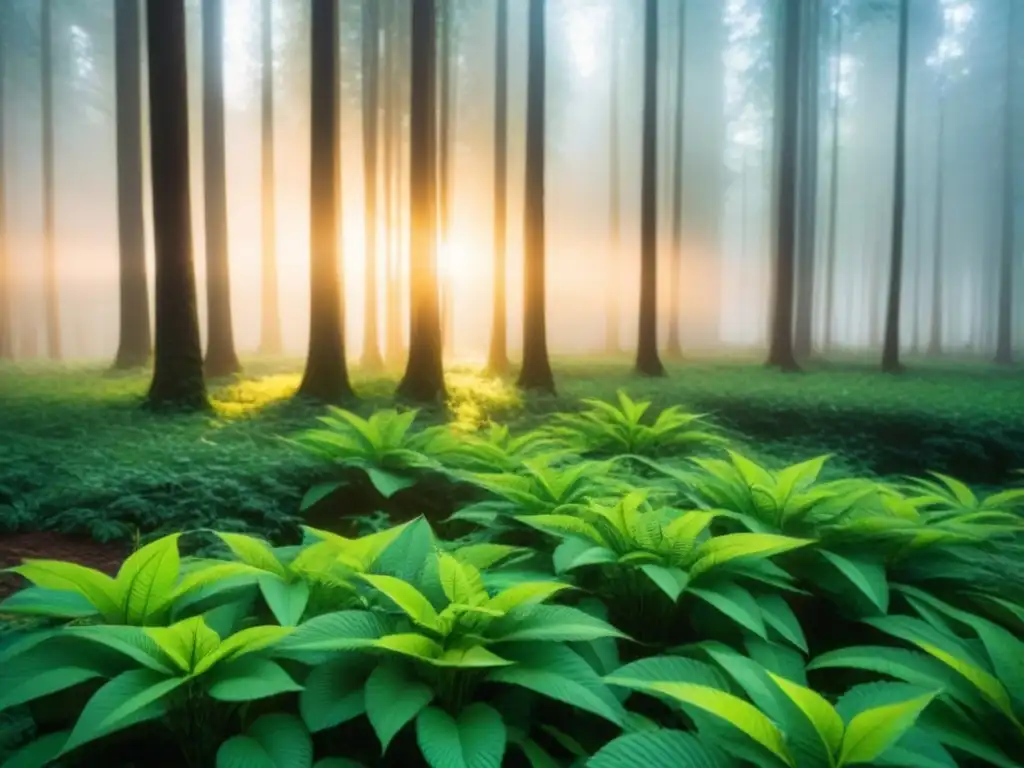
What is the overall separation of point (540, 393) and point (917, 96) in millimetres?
25180

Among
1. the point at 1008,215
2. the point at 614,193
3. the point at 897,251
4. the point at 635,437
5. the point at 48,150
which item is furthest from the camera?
the point at 614,193

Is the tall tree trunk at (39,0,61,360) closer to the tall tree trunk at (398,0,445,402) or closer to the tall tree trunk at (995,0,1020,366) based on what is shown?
the tall tree trunk at (398,0,445,402)

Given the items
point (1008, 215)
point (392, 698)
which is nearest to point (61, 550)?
point (392, 698)

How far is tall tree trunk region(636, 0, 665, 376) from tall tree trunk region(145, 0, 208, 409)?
9.50m

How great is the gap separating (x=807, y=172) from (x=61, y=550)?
23.1 metres

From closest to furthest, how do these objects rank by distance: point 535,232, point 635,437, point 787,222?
point 635,437 < point 535,232 < point 787,222

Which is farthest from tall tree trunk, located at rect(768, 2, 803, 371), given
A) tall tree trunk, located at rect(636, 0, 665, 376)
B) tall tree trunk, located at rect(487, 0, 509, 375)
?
tall tree trunk, located at rect(487, 0, 509, 375)

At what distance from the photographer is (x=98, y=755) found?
2225 mm

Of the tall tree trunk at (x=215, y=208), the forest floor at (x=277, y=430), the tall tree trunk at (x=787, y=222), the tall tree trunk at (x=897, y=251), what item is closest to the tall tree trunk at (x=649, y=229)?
the forest floor at (x=277, y=430)

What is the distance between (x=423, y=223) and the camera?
441 inches

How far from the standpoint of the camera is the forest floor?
5340 mm

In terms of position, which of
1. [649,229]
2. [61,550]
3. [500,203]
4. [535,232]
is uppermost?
[500,203]

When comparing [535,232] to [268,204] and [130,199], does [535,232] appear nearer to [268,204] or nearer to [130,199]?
[130,199]

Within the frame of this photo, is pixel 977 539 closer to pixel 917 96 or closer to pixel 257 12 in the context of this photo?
pixel 257 12
